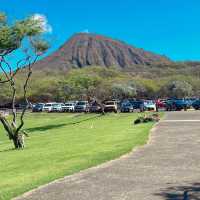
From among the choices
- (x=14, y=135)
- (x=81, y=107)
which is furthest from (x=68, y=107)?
(x=14, y=135)

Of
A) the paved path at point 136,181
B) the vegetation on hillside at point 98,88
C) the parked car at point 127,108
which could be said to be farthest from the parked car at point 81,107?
the paved path at point 136,181

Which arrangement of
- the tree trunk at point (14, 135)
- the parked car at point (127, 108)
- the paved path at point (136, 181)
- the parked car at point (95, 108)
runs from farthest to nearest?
the parked car at point (95, 108), the parked car at point (127, 108), the tree trunk at point (14, 135), the paved path at point (136, 181)

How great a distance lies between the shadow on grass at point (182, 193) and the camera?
9492mm

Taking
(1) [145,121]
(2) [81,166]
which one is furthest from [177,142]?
(1) [145,121]

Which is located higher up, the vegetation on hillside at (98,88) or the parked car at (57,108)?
the vegetation on hillside at (98,88)

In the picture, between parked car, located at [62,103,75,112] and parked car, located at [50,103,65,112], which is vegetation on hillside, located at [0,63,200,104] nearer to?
parked car, located at [50,103,65,112]

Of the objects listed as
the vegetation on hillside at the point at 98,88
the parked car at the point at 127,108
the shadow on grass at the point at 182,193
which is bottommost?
the shadow on grass at the point at 182,193

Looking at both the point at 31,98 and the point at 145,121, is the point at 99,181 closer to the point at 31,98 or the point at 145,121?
the point at 145,121

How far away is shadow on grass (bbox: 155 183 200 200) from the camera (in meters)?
9.49

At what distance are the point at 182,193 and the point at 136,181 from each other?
5.16 feet

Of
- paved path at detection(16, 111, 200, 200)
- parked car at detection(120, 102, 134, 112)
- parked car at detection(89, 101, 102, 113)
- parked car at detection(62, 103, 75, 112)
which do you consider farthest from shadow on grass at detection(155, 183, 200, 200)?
parked car at detection(62, 103, 75, 112)

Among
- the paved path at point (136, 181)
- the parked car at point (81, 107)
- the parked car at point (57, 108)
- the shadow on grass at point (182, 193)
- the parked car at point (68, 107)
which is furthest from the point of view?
the parked car at point (57, 108)

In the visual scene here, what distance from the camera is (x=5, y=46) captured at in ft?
90.5

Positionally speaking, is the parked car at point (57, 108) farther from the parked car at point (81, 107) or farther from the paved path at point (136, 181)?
the paved path at point (136, 181)
